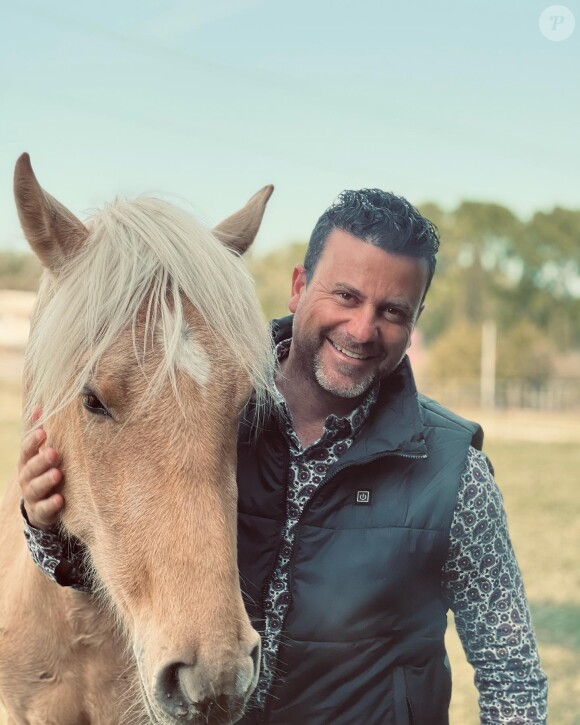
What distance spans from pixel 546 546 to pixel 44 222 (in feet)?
33.3

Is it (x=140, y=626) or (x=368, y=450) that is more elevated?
(x=368, y=450)

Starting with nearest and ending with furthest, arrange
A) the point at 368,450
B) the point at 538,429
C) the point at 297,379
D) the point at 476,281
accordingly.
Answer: the point at 368,450 → the point at 297,379 → the point at 538,429 → the point at 476,281

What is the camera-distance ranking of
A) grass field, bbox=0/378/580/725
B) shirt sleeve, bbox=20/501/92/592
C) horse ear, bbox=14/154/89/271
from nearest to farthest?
horse ear, bbox=14/154/89/271, shirt sleeve, bbox=20/501/92/592, grass field, bbox=0/378/580/725

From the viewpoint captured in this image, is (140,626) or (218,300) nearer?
(140,626)

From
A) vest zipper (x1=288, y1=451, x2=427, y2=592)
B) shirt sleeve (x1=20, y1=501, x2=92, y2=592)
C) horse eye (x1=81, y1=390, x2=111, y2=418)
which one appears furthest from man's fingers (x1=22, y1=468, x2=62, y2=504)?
vest zipper (x1=288, y1=451, x2=427, y2=592)

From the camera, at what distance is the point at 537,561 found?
1002 centimetres

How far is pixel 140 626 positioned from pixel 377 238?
1.23 meters

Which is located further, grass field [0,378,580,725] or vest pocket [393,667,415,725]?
grass field [0,378,580,725]

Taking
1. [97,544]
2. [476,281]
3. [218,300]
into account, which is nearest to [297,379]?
[218,300]

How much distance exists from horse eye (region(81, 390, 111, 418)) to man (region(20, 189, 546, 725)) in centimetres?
27

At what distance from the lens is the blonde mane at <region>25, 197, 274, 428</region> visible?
1.96 metres

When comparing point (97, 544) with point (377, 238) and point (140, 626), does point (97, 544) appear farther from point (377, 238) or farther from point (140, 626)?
point (377, 238)

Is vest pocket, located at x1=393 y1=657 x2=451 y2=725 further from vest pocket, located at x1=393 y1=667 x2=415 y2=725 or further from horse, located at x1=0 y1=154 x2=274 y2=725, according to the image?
horse, located at x1=0 y1=154 x2=274 y2=725

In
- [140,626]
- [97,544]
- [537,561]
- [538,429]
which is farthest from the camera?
[538,429]
